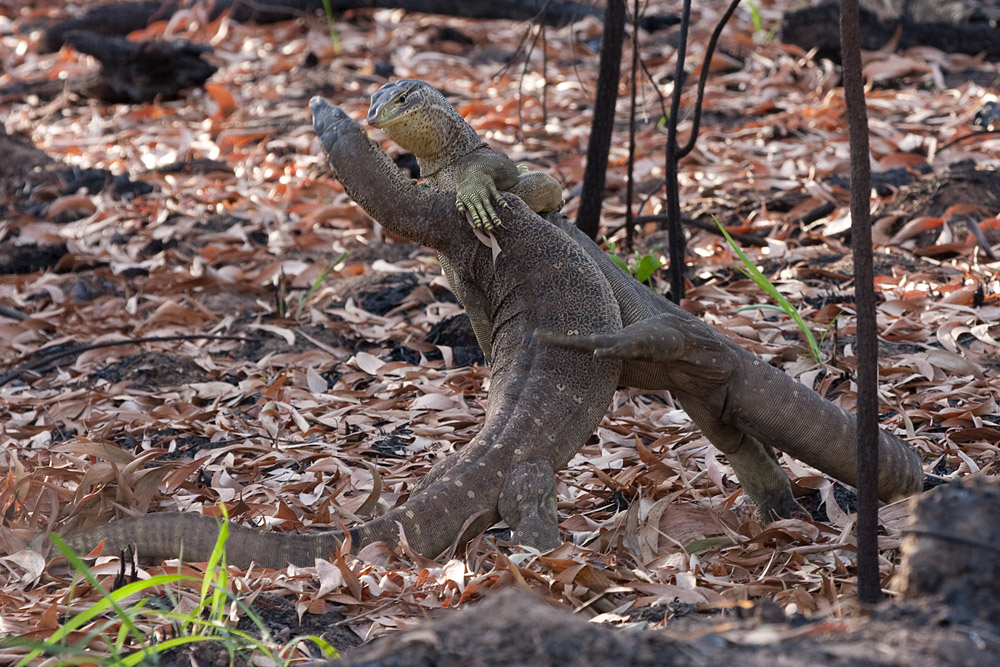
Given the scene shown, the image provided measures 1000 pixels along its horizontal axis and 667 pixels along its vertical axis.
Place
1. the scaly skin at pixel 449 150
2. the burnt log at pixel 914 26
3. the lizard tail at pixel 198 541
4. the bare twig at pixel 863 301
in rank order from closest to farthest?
1. the bare twig at pixel 863 301
2. the lizard tail at pixel 198 541
3. the scaly skin at pixel 449 150
4. the burnt log at pixel 914 26

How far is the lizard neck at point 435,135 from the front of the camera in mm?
3535

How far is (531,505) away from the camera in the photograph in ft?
10.3

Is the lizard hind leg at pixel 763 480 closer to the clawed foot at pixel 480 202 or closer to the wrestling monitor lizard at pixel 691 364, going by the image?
the wrestling monitor lizard at pixel 691 364

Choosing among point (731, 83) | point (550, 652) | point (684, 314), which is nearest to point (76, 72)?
point (731, 83)

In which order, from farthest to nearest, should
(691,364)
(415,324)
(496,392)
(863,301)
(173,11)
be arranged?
(173,11) → (415,324) → (496,392) → (691,364) → (863,301)

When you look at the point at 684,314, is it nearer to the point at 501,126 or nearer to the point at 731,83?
the point at 501,126

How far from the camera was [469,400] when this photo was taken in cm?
480

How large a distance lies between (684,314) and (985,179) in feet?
11.0

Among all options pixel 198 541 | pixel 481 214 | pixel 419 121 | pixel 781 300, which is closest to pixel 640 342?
pixel 481 214

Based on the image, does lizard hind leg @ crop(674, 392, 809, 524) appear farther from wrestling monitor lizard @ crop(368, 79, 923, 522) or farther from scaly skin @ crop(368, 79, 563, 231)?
scaly skin @ crop(368, 79, 563, 231)

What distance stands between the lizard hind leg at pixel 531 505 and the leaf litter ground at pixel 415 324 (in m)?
0.10

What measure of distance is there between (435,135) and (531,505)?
4.28 feet

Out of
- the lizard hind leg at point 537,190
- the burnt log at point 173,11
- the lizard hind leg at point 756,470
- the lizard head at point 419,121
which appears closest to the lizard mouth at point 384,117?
the lizard head at point 419,121

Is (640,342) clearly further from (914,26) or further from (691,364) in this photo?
(914,26)
